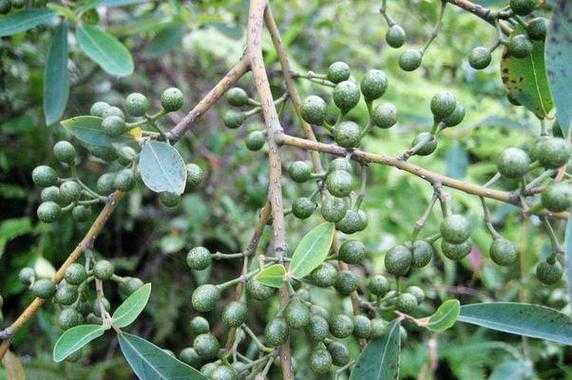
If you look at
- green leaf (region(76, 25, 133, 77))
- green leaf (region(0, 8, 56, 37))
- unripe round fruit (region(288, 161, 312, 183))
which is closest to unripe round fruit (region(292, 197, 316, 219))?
unripe round fruit (region(288, 161, 312, 183))

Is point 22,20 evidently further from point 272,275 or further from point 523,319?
point 523,319

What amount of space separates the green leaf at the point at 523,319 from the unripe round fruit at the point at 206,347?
1.11 ft

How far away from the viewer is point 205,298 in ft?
2.94

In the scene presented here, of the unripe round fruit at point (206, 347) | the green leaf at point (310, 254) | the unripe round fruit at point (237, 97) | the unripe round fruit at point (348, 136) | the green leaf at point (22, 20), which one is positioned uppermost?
the unripe round fruit at point (348, 136)

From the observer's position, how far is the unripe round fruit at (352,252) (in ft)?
2.88

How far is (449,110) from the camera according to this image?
35.2 inches

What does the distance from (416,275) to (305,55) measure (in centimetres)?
103

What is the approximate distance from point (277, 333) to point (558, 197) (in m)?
0.35

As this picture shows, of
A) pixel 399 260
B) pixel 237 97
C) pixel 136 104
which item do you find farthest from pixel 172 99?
pixel 399 260

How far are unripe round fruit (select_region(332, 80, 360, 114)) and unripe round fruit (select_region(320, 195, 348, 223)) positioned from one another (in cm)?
15

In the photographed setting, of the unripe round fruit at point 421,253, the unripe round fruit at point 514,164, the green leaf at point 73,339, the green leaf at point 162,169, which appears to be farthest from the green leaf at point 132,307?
the unripe round fruit at point 514,164

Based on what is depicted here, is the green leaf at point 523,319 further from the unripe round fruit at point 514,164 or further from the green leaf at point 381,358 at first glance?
the unripe round fruit at point 514,164

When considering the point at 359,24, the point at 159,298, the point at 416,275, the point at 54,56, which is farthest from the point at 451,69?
the point at 54,56

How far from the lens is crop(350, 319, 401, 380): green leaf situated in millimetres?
890
